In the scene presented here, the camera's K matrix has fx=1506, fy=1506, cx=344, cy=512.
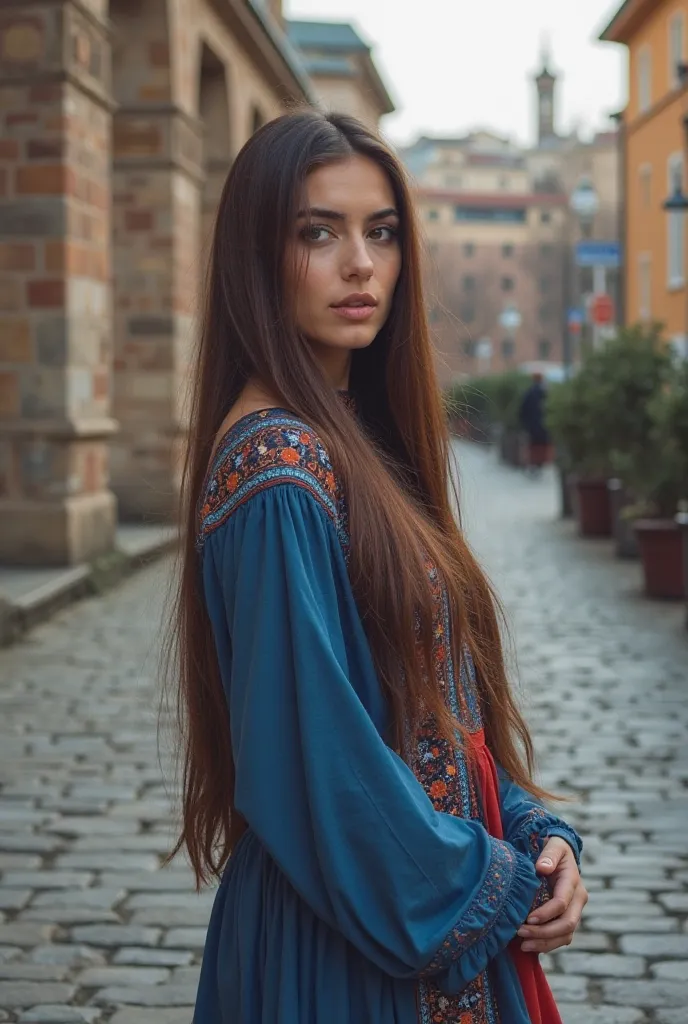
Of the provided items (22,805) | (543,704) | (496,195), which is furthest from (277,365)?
(496,195)

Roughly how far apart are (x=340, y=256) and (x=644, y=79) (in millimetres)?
34198

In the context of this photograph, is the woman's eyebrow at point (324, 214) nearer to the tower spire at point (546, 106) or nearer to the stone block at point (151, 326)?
the stone block at point (151, 326)

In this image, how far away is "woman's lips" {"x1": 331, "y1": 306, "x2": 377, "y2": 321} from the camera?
76.9 inches

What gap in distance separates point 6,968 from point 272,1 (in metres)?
26.8

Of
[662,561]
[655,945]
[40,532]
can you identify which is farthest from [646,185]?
[655,945]

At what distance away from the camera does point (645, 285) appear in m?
34.7

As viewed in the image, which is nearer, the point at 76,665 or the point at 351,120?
the point at 351,120

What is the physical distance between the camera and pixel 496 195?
110812mm

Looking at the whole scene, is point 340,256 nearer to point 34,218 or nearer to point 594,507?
point 34,218

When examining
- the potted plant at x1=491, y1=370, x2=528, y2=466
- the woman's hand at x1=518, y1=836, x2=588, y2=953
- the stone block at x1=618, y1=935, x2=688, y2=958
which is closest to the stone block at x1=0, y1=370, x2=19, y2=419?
the stone block at x1=618, y1=935, x2=688, y2=958

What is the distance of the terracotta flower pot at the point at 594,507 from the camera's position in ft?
53.3

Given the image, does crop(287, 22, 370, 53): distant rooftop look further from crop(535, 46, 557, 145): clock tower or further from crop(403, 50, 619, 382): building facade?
crop(535, 46, 557, 145): clock tower

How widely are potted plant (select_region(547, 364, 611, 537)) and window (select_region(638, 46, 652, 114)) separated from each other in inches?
755

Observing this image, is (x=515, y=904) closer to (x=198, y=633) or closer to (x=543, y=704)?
→ (x=198, y=633)
